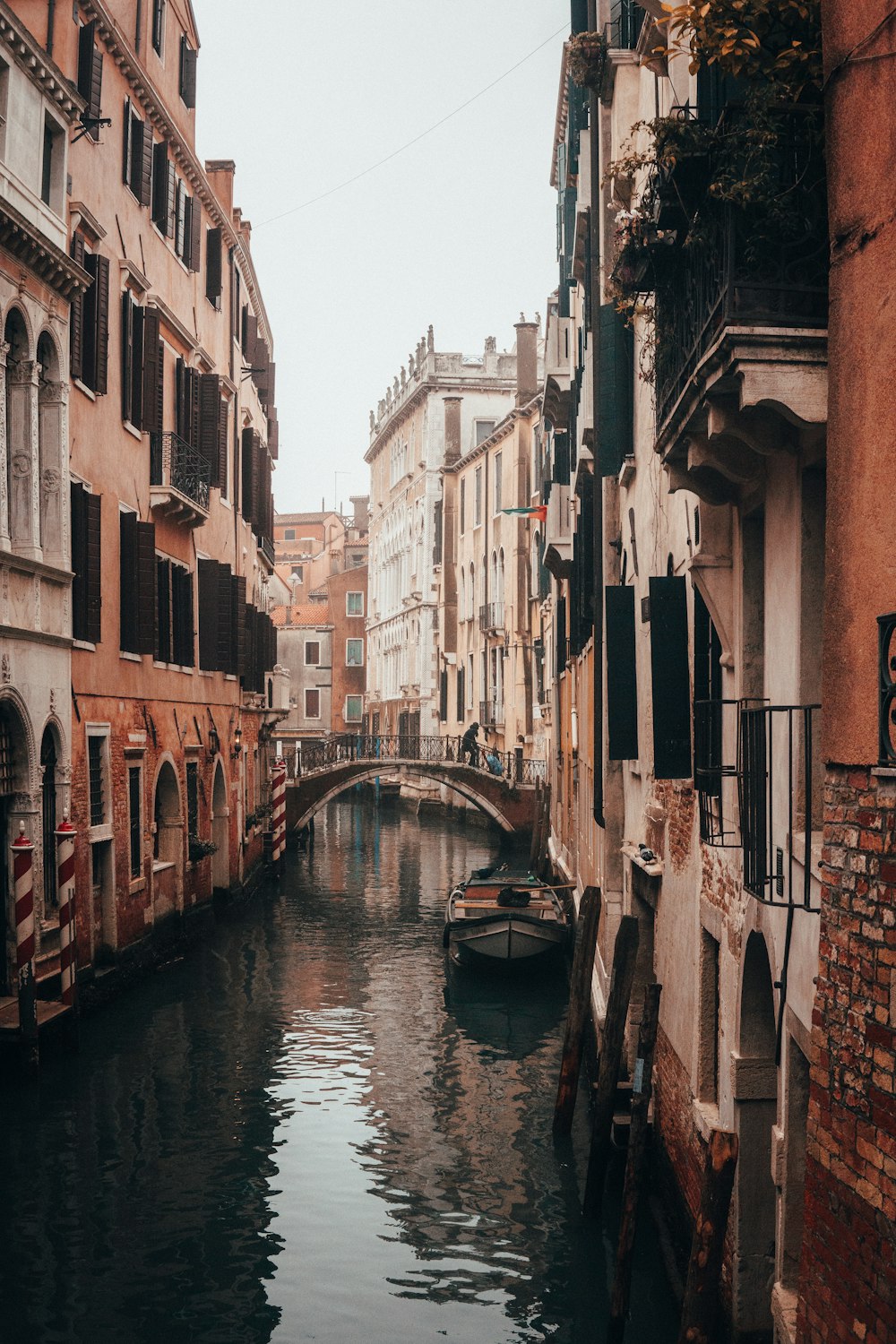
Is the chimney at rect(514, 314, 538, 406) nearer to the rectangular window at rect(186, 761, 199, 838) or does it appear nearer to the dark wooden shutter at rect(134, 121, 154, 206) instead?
the rectangular window at rect(186, 761, 199, 838)

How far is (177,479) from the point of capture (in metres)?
19.9

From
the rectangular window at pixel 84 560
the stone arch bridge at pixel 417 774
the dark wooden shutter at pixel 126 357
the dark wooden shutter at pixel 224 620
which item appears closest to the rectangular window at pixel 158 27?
the dark wooden shutter at pixel 126 357

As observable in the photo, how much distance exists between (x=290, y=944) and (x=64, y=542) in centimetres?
960

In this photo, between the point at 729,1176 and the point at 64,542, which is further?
the point at 64,542

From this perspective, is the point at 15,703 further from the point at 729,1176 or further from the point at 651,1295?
the point at 729,1176

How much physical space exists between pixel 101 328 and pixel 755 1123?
11512 millimetres

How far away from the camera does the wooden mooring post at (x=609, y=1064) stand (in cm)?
980

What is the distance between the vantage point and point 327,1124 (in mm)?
12633

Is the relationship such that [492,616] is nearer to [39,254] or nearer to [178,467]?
[178,467]

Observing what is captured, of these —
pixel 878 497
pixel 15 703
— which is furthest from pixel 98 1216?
pixel 878 497

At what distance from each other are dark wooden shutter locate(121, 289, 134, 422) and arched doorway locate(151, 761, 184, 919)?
15.6 feet

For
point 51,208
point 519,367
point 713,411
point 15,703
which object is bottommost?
point 15,703

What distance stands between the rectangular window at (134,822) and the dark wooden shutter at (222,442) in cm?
607

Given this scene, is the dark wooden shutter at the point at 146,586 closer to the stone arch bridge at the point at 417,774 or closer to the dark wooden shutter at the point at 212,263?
the dark wooden shutter at the point at 212,263
